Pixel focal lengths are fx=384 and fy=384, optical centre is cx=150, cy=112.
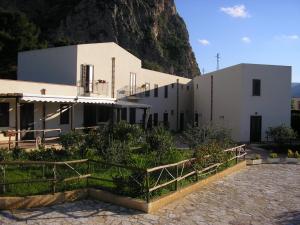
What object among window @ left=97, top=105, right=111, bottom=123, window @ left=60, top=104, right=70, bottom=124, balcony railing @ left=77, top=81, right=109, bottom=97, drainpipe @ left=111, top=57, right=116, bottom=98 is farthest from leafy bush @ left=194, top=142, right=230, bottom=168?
drainpipe @ left=111, top=57, right=116, bottom=98

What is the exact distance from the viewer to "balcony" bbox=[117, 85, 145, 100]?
2935 centimetres

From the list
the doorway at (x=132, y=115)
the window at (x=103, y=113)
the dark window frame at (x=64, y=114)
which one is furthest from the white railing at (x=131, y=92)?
the dark window frame at (x=64, y=114)

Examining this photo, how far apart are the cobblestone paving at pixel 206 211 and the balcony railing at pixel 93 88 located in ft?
44.1

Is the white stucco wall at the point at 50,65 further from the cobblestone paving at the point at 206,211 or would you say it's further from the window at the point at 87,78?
the cobblestone paving at the point at 206,211

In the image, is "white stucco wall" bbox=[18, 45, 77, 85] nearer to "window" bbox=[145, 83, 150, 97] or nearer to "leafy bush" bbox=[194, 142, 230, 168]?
"window" bbox=[145, 83, 150, 97]

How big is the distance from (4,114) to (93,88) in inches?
303

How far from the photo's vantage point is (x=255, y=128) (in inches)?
1160

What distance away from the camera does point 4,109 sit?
747 inches

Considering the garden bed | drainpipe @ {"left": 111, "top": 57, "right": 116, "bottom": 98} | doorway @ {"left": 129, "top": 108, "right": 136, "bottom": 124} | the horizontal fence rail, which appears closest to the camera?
the garden bed

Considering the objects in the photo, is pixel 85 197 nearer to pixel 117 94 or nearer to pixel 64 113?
pixel 64 113

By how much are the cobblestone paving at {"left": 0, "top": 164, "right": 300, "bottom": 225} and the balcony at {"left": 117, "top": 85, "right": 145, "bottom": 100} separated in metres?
16.9

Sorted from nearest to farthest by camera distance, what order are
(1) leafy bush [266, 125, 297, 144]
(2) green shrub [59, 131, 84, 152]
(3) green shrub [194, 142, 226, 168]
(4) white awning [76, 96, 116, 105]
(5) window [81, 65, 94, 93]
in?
(3) green shrub [194, 142, 226, 168], (2) green shrub [59, 131, 84, 152], (4) white awning [76, 96, 116, 105], (5) window [81, 65, 94, 93], (1) leafy bush [266, 125, 297, 144]

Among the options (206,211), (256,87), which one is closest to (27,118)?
(206,211)

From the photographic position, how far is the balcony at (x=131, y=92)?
2935 cm
